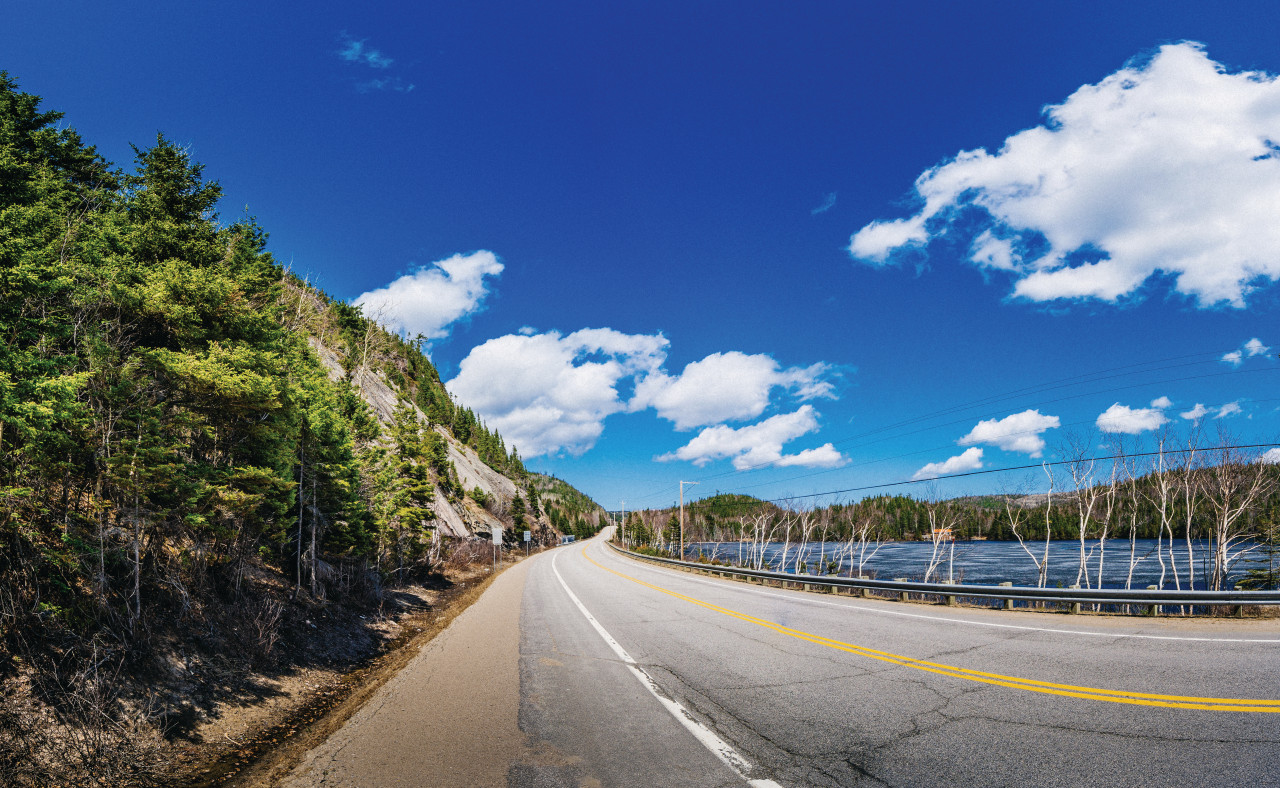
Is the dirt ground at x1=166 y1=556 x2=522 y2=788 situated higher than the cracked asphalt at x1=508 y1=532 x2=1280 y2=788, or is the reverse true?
the cracked asphalt at x1=508 y1=532 x2=1280 y2=788

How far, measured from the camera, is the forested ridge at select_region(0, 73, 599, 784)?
4.87 m

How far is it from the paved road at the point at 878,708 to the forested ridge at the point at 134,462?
261 cm

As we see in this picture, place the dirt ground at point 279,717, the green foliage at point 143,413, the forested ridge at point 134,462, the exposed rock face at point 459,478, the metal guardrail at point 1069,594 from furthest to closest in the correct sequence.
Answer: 1. the exposed rock face at point 459,478
2. the metal guardrail at point 1069,594
3. the green foliage at point 143,413
4. the forested ridge at point 134,462
5. the dirt ground at point 279,717

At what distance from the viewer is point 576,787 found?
12.6 ft

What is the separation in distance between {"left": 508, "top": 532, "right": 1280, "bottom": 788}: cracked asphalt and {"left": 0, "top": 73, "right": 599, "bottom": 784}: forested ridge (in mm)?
4429

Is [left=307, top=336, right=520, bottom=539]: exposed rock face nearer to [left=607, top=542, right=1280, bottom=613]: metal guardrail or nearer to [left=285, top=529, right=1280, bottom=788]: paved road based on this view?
[left=285, top=529, right=1280, bottom=788]: paved road

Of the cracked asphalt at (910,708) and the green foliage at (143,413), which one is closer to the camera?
the cracked asphalt at (910,708)

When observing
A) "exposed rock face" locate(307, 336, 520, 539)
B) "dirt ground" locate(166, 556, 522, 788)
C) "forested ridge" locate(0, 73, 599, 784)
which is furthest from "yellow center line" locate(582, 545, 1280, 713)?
"exposed rock face" locate(307, 336, 520, 539)

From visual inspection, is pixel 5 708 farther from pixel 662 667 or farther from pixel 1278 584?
pixel 1278 584

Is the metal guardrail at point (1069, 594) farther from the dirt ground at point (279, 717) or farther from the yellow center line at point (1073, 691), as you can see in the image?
the dirt ground at point (279, 717)

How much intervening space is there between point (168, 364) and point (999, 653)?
13296mm

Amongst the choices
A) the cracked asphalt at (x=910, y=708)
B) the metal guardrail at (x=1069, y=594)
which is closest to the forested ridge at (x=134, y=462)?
the cracked asphalt at (x=910, y=708)

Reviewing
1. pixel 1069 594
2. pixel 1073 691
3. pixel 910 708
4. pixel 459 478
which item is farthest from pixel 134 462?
pixel 459 478

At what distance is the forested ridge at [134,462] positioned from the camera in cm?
487
